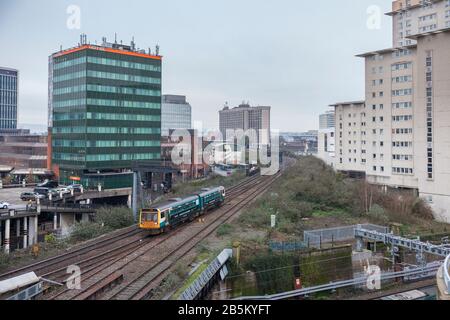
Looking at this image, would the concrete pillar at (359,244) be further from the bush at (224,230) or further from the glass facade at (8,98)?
the glass facade at (8,98)

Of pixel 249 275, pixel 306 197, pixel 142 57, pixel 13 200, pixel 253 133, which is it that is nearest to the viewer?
pixel 249 275

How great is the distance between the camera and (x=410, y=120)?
32.6 metres

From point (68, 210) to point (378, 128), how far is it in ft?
87.5

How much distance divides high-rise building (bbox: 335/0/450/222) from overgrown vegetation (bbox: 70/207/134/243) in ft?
75.8

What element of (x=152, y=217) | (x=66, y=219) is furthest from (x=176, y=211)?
(x=66, y=219)

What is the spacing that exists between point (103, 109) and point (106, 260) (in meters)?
31.1

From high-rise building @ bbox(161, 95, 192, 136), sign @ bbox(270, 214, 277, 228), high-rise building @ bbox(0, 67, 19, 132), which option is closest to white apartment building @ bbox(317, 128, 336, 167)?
sign @ bbox(270, 214, 277, 228)

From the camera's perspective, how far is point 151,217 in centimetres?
1602

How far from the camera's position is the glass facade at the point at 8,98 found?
83125mm

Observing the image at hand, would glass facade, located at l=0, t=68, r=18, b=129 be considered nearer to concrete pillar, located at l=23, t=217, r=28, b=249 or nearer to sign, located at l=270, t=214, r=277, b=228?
concrete pillar, located at l=23, t=217, r=28, b=249

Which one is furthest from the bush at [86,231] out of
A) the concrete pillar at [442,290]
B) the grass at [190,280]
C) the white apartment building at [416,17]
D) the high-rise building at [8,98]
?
the high-rise building at [8,98]

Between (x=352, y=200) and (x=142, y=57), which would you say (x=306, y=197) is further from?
(x=142, y=57)

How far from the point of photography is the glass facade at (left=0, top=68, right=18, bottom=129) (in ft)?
273
